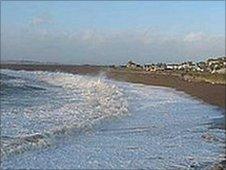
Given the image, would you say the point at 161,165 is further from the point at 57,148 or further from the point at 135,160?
the point at 57,148

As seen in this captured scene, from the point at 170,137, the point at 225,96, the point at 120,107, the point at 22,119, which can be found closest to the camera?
the point at 170,137

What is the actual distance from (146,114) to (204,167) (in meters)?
10.4

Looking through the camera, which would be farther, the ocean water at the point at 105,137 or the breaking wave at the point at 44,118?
the breaking wave at the point at 44,118

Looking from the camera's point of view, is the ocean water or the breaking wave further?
the breaking wave

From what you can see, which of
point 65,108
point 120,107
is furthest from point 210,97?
point 65,108

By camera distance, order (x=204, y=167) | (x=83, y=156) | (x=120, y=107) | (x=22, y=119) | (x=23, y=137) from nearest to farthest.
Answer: (x=204, y=167), (x=83, y=156), (x=23, y=137), (x=22, y=119), (x=120, y=107)

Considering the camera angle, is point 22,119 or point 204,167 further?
point 22,119

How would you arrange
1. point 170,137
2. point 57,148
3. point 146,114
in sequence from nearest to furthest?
point 57,148 → point 170,137 → point 146,114

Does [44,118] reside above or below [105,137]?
above

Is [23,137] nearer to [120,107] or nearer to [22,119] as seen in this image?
[22,119]

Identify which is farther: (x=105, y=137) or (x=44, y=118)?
(x=44, y=118)

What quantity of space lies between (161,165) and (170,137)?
403cm

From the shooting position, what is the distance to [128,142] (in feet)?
49.0

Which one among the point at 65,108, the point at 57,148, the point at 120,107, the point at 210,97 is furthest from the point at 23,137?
the point at 210,97
